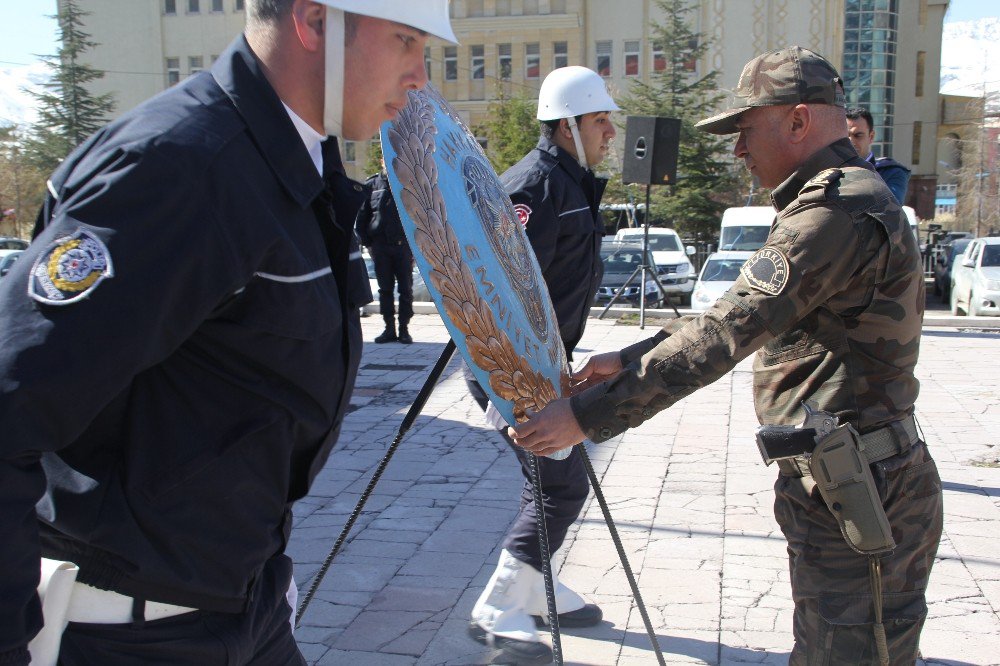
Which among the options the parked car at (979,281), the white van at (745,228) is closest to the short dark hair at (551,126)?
the parked car at (979,281)

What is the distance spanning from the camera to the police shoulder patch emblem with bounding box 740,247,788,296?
2.31 metres

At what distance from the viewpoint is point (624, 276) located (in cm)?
1859

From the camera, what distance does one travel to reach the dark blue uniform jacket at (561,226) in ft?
12.1

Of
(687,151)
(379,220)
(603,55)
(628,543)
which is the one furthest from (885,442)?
(603,55)

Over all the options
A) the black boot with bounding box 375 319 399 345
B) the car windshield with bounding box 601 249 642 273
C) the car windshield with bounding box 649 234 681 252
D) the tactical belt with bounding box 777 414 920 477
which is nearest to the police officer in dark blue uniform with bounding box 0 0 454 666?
the tactical belt with bounding box 777 414 920 477

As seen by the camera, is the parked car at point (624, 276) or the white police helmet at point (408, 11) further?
the parked car at point (624, 276)

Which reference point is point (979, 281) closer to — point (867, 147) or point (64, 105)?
point (867, 147)

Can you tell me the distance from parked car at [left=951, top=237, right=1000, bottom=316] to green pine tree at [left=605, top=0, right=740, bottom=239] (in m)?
14.9

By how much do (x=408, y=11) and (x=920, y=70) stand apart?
6324 centimetres

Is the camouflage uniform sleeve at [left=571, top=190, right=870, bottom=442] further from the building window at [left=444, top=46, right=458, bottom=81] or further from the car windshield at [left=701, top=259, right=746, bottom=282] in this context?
the building window at [left=444, top=46, right=458, bottom=81]

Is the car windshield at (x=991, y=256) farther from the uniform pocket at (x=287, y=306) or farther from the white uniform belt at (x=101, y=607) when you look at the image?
the white uniform belt at (x=101, y=607)

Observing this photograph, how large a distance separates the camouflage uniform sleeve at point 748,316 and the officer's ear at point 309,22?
1251 mm

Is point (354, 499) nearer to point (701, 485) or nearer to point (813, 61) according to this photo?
point (701, 485)

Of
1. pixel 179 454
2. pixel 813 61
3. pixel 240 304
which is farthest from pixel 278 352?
pixel 813 61
